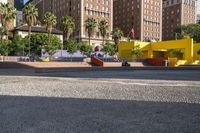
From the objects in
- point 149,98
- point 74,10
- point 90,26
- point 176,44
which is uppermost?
point 74,10

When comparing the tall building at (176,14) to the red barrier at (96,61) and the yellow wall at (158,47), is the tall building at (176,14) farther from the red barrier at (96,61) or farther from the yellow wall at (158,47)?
the red barrier at (96,61)

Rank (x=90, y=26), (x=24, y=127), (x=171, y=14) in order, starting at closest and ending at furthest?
(x=24, y=127)
(x=90, y=26)
(x=171, y=14)

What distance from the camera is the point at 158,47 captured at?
228ft

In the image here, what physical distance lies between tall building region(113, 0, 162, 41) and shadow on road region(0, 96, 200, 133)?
129m

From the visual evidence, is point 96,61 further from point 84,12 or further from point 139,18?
point 139,18

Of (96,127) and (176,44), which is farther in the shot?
(176,44)

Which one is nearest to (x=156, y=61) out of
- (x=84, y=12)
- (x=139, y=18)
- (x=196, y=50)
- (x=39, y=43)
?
(x=196, y=50)

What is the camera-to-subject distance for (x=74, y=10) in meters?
120

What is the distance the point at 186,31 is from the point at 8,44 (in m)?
78.2

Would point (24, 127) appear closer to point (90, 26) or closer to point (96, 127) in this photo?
point (96, 127)

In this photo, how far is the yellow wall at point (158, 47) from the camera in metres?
61.8

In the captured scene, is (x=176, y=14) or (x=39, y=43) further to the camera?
(x=176, y=14)

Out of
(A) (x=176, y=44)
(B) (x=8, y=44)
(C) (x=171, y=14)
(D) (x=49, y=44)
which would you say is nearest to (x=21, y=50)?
(B) (x=8, y=44)

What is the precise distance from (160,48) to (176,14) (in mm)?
98111
